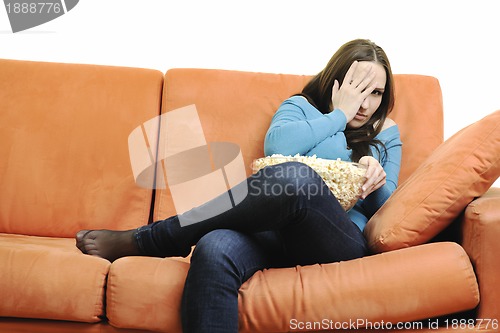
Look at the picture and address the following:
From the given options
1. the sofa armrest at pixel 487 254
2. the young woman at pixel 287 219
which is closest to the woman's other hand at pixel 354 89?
the young woman at pixel 287 219

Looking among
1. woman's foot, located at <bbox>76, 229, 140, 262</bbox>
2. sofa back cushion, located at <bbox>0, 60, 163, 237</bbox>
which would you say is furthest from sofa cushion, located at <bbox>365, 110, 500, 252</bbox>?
sofa back cushion, located at <bbox>0, 60, 163, 237</bbox>

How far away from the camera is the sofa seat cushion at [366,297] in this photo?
1304 mm

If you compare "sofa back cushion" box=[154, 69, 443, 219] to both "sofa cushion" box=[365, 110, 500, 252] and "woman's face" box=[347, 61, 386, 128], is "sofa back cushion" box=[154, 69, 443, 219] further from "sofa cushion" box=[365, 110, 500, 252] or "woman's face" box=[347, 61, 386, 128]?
"sofa cushion" box=[365, 110, 500, 252]

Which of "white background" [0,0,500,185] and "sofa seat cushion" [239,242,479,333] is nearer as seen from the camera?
"sofa seat cushion" [239,242,479,333]

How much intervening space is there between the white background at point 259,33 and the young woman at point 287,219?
0.49 m

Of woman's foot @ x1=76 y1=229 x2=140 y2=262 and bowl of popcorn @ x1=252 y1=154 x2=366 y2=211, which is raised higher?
bowl of popcorn @ x1=252 y1=154 x2=366 y2=211

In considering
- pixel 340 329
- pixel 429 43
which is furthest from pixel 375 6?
pixel 340 329

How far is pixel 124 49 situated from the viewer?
2.37 m

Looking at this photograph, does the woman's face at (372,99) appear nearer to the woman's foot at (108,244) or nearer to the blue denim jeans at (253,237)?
the blue denim jeans at (253,237)

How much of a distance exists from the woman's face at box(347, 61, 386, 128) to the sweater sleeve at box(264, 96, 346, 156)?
116mm

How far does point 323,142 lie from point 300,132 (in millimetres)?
80

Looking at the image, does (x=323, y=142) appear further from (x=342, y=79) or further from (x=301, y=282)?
(x=301, y=282)

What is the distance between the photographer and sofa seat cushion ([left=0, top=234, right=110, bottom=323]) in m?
1.36

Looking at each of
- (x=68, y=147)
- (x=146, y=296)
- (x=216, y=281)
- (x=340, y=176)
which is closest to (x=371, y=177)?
(x=340, y=176)
